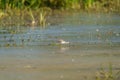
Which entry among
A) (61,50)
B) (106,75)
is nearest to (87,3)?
(61,50)

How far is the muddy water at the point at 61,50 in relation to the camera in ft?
24.8

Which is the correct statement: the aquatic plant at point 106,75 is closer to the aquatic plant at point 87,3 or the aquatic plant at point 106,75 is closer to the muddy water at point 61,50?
the muddy water at point 61,50

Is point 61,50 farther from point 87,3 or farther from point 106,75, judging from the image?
point 87,3

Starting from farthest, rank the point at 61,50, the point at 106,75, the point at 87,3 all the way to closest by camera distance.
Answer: the point at 87,3 → the point at 61,50 → the point at 106,75

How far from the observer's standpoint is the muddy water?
7547mm

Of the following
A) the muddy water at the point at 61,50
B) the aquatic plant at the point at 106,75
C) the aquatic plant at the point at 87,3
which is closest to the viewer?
the aquatic plant at the point at 106,75

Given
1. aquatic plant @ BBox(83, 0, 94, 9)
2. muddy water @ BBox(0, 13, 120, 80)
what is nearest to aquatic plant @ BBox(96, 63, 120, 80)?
muddy water @ BBox(0, 13, 120, 80)

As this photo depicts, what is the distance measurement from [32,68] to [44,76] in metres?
0.62

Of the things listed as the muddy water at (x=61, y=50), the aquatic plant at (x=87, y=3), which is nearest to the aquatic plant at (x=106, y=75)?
the muddy water at (x=61, y=50)

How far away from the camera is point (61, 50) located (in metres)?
9.34

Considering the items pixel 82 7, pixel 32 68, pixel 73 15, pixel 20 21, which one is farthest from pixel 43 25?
pixel 32 68

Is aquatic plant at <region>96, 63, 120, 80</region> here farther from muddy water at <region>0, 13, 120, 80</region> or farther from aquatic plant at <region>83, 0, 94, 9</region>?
aquatic plant at <region>83, 0, 94, 9</region>

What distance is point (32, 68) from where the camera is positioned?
785cm

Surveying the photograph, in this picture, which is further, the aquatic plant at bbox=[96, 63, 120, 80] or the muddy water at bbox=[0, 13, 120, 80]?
the muddy water at bbox=[0, 13, 120, 80]
